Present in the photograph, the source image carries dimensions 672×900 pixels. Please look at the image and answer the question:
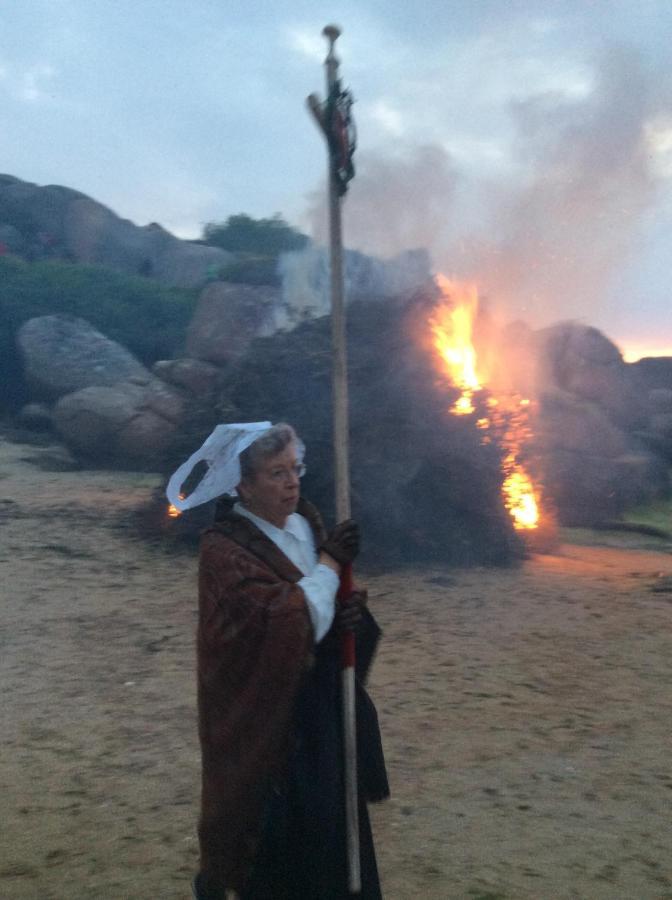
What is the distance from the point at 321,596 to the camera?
2578 millimetres

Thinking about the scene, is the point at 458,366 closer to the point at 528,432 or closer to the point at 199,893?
the point at 528,432

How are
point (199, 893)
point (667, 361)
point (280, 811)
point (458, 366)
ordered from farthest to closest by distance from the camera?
point (667, 361), point (458, 366), point (199, 893), point (280, 811)

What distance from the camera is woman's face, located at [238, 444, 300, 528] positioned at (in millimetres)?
2795

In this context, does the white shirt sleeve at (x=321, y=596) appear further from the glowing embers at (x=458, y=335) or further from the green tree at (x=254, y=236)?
the green tree at (x=254, y=236)

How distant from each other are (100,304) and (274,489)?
2216cm

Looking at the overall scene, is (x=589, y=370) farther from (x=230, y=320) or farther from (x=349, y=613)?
(x=349, y=613)

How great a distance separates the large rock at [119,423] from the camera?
15.3 m

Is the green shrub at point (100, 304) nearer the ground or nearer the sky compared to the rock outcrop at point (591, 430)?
nearer the sky

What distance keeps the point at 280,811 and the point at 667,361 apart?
23.8 metres

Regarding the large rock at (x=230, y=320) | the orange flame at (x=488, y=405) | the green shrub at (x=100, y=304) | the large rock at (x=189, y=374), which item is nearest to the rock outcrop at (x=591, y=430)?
the orange flame at (x=488, y=405)

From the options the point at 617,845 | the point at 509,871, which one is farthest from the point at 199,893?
the point at 617,845

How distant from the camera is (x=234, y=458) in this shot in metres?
2.80

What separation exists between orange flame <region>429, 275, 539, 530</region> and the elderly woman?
7206 mm

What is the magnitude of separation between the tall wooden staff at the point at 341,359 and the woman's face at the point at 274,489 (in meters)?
0.14
